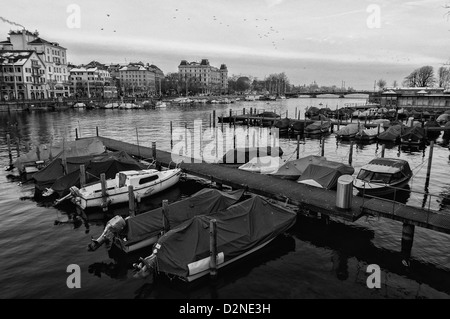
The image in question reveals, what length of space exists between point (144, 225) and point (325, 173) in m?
14.0

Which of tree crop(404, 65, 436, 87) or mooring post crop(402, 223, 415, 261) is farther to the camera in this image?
tree crop(404, 65, 436, 87)

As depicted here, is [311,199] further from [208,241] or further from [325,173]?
[208,241]

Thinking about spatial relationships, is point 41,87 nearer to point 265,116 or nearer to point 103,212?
point 265,116

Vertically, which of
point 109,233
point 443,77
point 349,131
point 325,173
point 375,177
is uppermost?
point 443,77

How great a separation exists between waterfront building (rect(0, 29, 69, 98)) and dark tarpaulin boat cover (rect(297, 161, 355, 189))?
144 metres

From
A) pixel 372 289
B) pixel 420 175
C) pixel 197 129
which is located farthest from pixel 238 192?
pixel 197 129

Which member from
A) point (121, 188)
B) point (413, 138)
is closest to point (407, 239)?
point (121, 188)

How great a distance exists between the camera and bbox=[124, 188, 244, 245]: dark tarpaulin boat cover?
58.0ft

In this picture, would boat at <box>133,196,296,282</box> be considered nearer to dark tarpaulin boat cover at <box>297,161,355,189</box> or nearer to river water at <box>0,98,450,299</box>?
river water at <box>0,98,450,299</box>

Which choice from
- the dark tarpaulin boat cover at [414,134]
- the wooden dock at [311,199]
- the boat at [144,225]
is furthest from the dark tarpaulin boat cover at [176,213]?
the dark tarpaulin boat cover at [414,134]

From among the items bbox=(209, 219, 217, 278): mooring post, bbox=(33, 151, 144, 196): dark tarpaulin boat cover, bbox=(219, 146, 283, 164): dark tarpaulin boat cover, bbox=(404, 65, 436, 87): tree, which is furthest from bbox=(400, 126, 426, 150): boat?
bbox=(404, 65, 436, 87): tree

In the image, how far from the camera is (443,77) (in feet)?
513

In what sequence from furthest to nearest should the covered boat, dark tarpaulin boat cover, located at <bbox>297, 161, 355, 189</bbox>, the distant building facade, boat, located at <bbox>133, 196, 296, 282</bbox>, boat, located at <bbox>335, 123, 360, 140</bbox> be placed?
the distant building facade < boat, located at <bbox>335, 123, 360, 140</bbox> < the covered boat < dark tarpaulin boat cover, located at <bbox>297, 161, 355, 189</bbox> < boat, located at <bbox>133, 196, 296, 282</bbox>

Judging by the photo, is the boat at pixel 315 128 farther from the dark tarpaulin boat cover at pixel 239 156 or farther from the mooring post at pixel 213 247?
the mooring post at pixel 213 247
